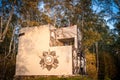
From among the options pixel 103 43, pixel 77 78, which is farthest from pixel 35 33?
pixel 103 43

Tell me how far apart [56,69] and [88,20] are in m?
10.3

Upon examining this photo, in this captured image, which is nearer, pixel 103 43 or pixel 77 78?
pixel 77 78

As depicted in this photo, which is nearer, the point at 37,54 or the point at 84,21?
the point at 37,54

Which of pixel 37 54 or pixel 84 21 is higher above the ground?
pixel 84 21

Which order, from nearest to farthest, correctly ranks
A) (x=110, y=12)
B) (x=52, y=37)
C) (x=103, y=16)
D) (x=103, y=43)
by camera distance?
(x=52, y=37), (x=110, y=12), (x=103, y=16), (x=103, y=43)

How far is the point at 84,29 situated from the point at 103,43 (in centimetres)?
1860

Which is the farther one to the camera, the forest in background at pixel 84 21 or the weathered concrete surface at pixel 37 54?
the forest in background at pixel 84 21

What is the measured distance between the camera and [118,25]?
26656 millimetres

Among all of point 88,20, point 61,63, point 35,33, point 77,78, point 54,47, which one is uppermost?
point 88,20

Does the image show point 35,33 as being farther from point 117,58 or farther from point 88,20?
point 117,58

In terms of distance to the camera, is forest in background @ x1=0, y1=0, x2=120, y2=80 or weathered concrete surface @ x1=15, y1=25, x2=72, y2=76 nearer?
weathered concrete surface @ x1=15, y1=25, x2=72, y2=76

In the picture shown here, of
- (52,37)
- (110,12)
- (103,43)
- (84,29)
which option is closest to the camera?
(52,37)

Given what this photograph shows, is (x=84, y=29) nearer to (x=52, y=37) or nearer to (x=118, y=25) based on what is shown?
(x=118, y=25)

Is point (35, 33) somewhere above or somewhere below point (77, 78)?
above
